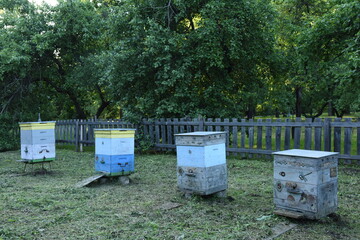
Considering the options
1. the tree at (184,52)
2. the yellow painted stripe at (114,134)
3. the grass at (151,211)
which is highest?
the tree at (184,52)

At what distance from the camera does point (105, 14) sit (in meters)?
20.4

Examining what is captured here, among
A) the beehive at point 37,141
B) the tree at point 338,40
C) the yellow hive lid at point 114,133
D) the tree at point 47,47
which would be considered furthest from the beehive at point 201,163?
the tree at point 47,47

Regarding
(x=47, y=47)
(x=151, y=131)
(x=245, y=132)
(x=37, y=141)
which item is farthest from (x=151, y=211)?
(x=47, y=47)

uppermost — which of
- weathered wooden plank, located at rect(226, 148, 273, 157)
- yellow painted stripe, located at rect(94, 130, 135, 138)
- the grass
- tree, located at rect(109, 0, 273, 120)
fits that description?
tree, located at rect(109, 0, 273, 120)

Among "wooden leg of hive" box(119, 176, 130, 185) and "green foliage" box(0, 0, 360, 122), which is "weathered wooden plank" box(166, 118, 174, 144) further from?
"wooden leg of hive" box(119, 176, 130, 185)

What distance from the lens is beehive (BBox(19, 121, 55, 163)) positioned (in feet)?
30.1

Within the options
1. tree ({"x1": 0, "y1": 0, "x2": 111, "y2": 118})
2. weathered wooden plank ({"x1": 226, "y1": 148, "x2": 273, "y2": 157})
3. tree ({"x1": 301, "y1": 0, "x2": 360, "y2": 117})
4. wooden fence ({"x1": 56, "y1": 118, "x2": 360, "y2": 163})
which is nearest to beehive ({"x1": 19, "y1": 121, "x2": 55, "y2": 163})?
wooden fence ({"x1": 56, "y1": 118, "x2": 360, "y2": 163})

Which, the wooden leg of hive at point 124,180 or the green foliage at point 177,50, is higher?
the green foliage at point 177,50

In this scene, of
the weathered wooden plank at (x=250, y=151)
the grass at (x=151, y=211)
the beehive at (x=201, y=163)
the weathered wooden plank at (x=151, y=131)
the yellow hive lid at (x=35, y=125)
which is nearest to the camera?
the grass at (x=151, y=211)

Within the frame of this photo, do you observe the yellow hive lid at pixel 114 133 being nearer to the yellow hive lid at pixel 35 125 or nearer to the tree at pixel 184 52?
the yellow hive lid at pixel 35 125

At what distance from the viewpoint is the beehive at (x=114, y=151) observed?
772 cm

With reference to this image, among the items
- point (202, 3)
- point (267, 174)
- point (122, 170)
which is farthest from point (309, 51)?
point (122, 170)

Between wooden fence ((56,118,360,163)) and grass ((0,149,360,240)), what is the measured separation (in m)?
0.93

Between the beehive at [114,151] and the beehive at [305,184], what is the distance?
3.88 metres
